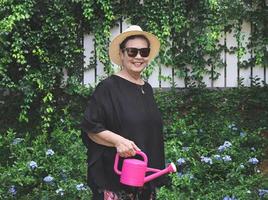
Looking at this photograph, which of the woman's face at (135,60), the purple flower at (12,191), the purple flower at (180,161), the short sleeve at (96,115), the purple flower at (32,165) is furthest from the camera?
the purple flower at (180,161)

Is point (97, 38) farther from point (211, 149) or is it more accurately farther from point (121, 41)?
point (121, 41)

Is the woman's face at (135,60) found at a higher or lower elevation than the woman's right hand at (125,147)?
higher

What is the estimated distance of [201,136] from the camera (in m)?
6.14

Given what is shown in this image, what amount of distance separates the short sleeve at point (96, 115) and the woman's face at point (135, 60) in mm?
192

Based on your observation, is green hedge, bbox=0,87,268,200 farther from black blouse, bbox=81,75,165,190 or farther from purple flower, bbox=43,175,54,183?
black blouse, bbox=81,75,165,190

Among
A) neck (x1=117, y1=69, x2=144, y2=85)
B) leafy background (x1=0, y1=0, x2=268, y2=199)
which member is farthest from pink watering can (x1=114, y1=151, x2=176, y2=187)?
leafy background (x1=0, y1=0, x2=268, y2=199)

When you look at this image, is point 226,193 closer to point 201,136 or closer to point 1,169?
point 201,136

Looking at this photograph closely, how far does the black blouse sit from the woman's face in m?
0.08

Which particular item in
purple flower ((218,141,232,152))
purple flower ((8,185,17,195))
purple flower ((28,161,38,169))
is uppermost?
purple flower ((218,141,232,152))

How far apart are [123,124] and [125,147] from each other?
0.18m

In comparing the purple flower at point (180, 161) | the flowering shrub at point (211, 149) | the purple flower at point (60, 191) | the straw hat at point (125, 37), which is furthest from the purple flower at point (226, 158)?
the straw hat at point (125, 37)

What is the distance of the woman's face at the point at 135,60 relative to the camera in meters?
3.04

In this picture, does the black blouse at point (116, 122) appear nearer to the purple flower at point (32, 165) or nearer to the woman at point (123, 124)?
the woman at point (123, 124)

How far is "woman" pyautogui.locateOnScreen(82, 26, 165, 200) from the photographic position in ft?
9.55
